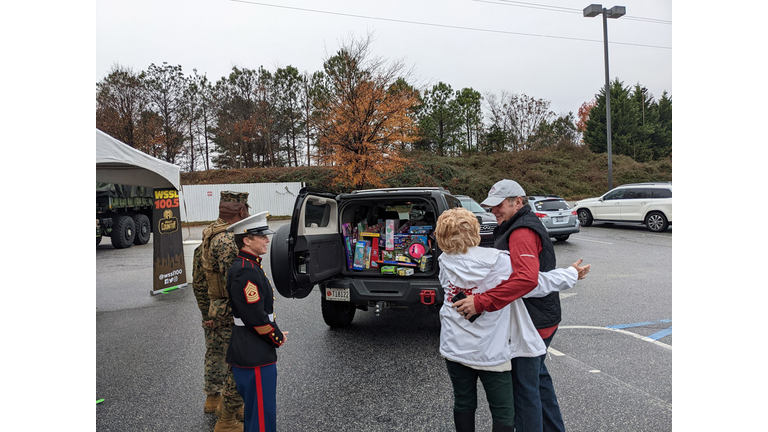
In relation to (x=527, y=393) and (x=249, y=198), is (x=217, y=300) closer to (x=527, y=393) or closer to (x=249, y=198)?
(x=527, y=393)

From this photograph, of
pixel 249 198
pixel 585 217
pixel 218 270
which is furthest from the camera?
pixel 249 198

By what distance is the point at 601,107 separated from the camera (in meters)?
36.9

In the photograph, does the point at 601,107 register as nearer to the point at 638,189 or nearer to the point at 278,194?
the point at 638,189

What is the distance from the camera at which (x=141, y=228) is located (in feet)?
49.2

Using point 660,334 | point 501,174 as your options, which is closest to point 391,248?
point 660,334

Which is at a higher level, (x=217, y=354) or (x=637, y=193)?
(x=637, y=193)

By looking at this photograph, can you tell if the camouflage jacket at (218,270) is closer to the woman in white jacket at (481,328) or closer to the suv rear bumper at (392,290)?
the suv rear bumper at (392,290)

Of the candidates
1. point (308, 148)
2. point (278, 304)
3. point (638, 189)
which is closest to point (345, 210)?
point (278, 304)

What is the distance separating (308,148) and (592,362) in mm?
31787

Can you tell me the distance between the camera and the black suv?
4.13 metres

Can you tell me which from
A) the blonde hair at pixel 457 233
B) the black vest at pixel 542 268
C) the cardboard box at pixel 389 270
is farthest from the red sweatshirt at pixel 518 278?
the cardboard box at pixel 389 270

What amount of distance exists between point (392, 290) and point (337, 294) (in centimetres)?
62

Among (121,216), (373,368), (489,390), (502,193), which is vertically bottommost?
(373,368)

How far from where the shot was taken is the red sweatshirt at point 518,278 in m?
2.20
